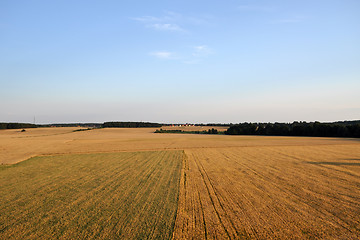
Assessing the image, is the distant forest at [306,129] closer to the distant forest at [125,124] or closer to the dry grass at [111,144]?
the dry grass at [111,144]

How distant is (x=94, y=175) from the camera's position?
15492mm

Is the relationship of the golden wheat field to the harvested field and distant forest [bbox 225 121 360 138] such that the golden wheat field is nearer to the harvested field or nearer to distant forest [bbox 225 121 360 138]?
the harvested field

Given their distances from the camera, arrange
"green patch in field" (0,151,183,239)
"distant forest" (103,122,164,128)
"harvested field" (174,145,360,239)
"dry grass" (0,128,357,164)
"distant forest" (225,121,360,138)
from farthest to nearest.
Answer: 1. "distant forest" (103,122,164,128)
2. "distant forest" (225,121,360,138)
3. "dry grass" (0,128,357,164)
4. "green patch in field" (0,151,183,239)
5. "harvested field" (174,145,360,239)

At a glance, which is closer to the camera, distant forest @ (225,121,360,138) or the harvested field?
the harvested field

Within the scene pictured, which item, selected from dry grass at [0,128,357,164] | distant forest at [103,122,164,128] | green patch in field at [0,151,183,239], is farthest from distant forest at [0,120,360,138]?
distant forest at [103,122,164,128]

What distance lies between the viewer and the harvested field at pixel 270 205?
22.6ft

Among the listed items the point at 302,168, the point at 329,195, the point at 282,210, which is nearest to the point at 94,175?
the point at 282,210

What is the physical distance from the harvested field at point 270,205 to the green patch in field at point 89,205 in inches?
37.3

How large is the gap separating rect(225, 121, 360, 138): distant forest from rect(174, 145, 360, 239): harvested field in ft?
173

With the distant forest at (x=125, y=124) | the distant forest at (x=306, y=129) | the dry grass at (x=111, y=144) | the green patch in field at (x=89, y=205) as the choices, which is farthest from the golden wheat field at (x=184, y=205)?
the distant forest at (x=125, y=124)

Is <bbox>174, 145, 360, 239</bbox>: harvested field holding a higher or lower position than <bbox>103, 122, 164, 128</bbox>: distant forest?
lower

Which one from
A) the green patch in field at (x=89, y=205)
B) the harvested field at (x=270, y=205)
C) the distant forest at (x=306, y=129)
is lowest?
the green patch in field at (x=89, y=205)

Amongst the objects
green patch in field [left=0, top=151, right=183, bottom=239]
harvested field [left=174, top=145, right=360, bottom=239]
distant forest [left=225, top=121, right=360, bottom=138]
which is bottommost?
green patch in field [left=0, top=151, right=183, bottom=239]

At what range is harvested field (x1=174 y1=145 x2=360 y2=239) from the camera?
690cm
